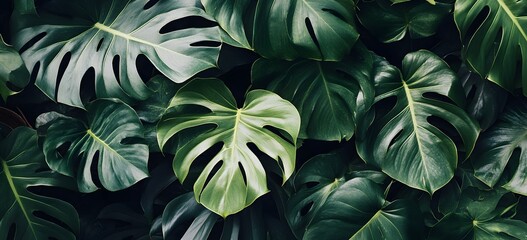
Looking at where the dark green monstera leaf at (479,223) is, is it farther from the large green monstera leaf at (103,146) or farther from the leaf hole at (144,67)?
the leaf hole at (144,67)

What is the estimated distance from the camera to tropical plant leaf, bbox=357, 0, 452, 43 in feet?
4.42

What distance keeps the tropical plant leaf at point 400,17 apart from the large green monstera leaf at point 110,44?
31 cm

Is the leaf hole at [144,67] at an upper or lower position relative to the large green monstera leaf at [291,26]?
lower

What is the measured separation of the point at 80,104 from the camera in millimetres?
1393

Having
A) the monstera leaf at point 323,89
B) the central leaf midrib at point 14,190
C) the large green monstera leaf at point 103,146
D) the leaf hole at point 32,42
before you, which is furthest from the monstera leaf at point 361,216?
the leaf hole at point 32,42

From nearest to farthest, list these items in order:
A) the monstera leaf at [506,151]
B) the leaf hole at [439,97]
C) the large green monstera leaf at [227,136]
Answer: the large green monstera leaf at [227,136] → the monstera leaf at [506,151] → the leaf hole at [439,97]

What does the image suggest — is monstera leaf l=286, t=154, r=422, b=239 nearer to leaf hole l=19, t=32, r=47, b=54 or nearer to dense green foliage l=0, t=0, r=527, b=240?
dense green foliage l=0, t=0, r=527, b=240

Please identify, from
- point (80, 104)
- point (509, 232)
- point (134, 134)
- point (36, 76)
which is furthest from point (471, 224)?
point (36, 76)

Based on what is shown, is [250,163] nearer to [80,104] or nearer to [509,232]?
[80,104]

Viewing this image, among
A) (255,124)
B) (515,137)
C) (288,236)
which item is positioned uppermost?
(255,124)

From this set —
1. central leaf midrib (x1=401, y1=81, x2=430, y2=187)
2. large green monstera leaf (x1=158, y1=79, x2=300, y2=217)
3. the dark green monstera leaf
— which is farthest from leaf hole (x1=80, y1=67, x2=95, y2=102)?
the dark green monstera leaf

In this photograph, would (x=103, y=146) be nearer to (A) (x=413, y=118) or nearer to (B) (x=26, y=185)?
(B) (x=26, y=185)

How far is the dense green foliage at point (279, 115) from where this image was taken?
126 cm

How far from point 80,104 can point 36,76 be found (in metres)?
0.17
